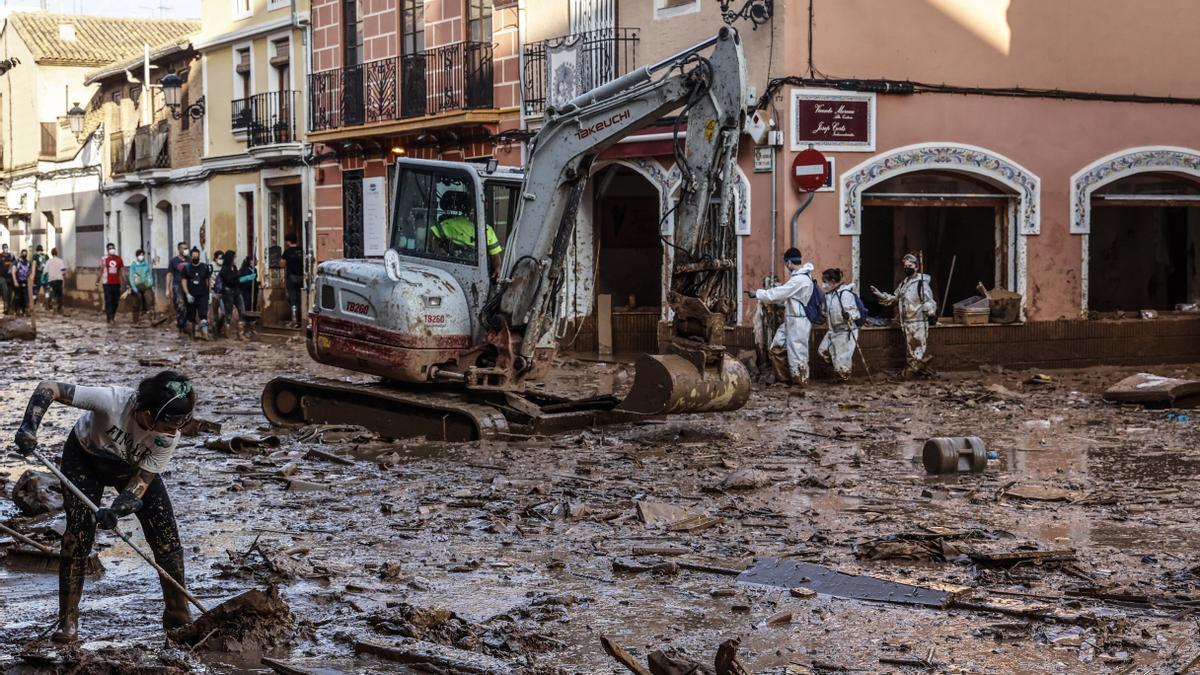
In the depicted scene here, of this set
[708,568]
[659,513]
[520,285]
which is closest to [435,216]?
[520,285]

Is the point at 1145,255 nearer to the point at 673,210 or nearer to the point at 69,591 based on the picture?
the point at 673,210

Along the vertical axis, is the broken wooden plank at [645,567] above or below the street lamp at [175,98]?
below

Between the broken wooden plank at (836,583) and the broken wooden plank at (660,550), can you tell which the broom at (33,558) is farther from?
the broken wooden plank at (836,583)

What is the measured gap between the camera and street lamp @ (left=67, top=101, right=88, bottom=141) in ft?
144

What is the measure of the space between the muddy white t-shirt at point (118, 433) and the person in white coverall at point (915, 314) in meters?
13.4

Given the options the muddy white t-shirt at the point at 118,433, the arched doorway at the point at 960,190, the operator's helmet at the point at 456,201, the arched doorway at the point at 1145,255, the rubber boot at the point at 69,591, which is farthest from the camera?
the arched doorway at the point at 1145,255

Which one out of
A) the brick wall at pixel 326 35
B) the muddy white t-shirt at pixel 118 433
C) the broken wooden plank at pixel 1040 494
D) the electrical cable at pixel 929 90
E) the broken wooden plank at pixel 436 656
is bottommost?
the broken wooden plank at pixel 436 656

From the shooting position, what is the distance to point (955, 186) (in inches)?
805

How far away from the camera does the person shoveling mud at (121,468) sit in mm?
6480

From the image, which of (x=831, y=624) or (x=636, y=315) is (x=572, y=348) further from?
(x=831, y=624)

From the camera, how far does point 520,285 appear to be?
1355 cm

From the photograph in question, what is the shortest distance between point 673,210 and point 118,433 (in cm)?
723

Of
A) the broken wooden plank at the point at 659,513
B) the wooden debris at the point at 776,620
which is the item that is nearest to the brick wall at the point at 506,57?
the broken wooden plank at the point at 659,513

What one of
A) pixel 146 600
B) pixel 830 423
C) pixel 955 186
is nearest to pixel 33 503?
pixel 146 600
